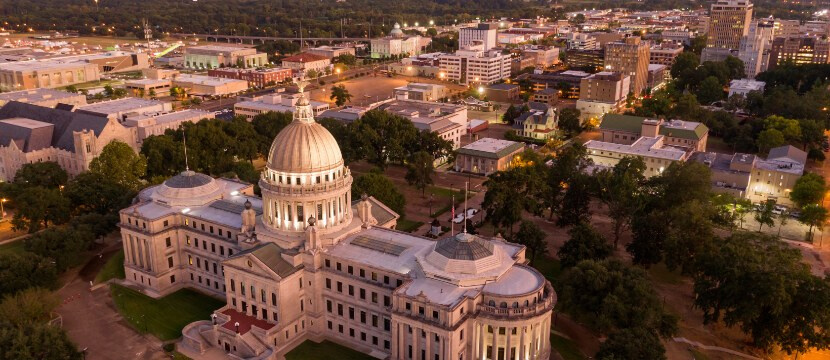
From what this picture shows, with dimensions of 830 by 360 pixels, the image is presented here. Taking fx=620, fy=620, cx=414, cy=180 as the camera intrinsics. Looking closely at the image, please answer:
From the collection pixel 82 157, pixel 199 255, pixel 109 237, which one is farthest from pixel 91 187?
pixel 199 255

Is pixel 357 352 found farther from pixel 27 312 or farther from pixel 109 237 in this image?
pixel 109 237

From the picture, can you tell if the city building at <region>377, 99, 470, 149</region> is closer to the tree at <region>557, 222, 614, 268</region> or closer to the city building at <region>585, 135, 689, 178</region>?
the city building at <region>585, 135, 689, 178</region>

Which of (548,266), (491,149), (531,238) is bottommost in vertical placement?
(548,266)

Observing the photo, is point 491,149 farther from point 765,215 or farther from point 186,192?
point 186,192

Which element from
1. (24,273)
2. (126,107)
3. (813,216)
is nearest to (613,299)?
(813,216)

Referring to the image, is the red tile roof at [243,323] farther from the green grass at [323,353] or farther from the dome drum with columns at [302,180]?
the dome drum with columns at [302,180]

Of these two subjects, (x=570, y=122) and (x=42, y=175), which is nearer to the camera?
(x=42, y=175)
